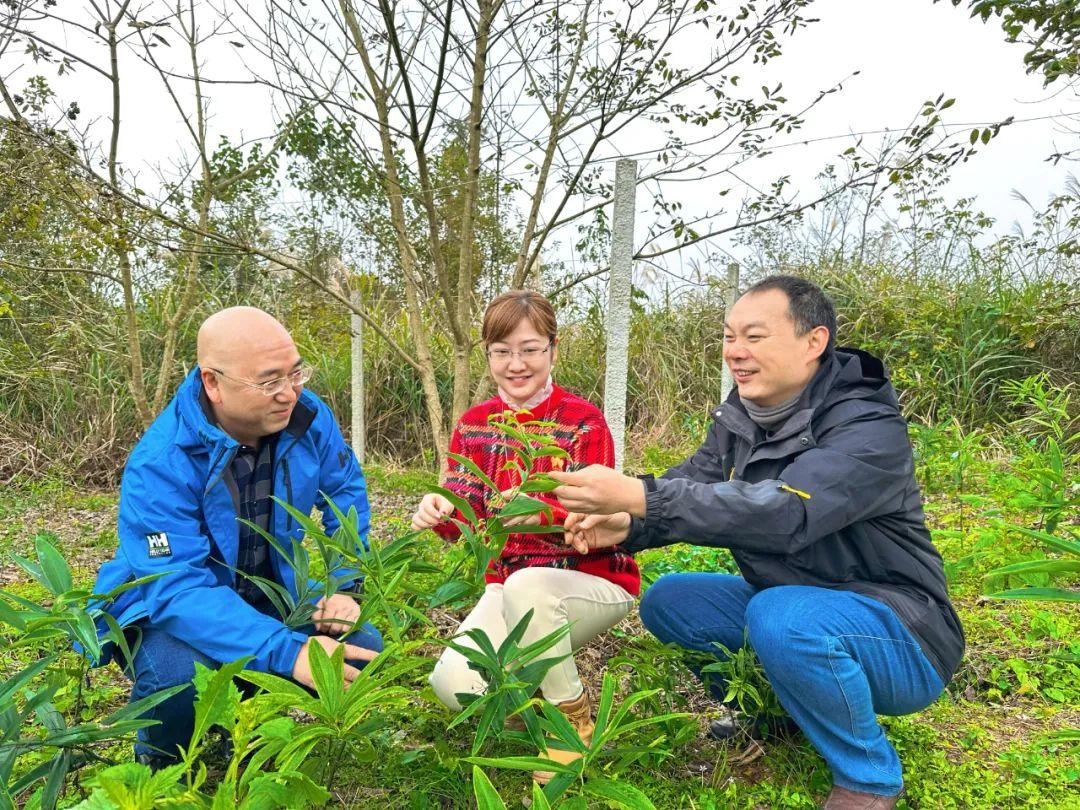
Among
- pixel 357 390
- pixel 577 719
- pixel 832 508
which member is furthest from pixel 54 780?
pixel 357 390

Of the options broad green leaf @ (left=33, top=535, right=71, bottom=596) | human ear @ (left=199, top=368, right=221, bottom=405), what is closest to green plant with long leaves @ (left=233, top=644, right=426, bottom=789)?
broad green leaf @ (left=33, top=535, right=71, bottom=596)

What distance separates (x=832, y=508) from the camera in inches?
65.0

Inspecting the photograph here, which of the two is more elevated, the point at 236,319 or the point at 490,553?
the point at 236,319

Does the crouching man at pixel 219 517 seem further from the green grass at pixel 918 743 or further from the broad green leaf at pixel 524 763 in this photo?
the broad green leaf at pixel 524 763

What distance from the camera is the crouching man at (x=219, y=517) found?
5.72 ft

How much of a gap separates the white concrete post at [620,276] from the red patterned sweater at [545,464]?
119 centimetres

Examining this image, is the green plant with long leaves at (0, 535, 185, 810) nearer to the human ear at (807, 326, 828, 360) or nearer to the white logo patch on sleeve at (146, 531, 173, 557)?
the white logo patch on sleeve at (146, 531, 173, 557)

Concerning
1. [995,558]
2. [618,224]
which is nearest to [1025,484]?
[995,558]

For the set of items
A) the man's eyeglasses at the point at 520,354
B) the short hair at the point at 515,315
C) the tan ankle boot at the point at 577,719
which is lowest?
the tan ankle boot at the point at 577,719

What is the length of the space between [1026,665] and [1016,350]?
4.54m

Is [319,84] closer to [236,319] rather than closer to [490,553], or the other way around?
[236,319]

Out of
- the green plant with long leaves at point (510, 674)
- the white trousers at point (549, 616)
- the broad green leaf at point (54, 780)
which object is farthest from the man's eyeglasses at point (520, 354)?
the broad green leaf at point (54, 780)

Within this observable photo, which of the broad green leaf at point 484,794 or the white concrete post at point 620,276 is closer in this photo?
the broad green leaf at point 484,794

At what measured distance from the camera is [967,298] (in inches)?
252
